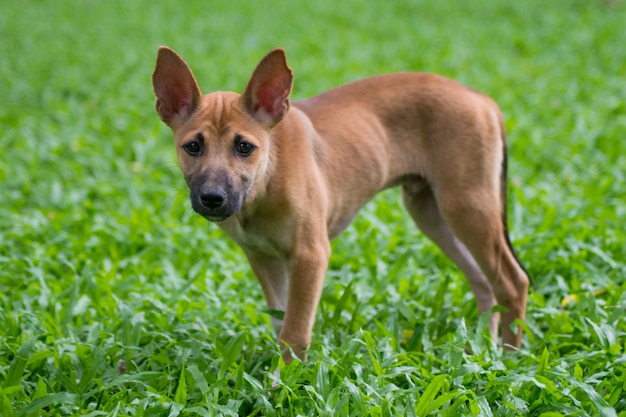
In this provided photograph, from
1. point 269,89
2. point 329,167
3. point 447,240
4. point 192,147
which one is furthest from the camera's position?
point 447,240

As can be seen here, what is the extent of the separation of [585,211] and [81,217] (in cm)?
435

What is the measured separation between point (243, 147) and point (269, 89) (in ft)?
1.26

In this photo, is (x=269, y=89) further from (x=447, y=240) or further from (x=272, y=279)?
(x=447, y=240)

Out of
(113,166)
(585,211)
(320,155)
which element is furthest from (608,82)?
(320,155)

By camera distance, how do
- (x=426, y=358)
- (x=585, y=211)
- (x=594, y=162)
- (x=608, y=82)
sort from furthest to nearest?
(x=608, y=82) → (x=594, y=162) → (x=585, y=211) → (x=426, y=358)

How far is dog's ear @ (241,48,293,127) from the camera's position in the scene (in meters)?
4.54

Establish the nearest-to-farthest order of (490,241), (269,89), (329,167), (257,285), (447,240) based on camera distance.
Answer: (269,89), (329,167), (490,241), (447,240), (257,285)

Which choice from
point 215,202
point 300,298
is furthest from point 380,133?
point 215,202

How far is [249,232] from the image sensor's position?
4707mm

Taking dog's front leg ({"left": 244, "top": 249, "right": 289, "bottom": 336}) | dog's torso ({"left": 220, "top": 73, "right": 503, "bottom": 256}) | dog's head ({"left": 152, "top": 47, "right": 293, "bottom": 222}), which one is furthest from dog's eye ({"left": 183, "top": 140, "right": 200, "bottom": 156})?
dog's front leg ({"left": 244, "top": 249, "right": 289, "bottom": 336})

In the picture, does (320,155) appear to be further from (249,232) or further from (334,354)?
(334,354)

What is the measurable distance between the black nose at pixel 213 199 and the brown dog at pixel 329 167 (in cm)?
4

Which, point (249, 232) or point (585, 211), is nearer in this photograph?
point (249, 232)

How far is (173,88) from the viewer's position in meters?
4.63
